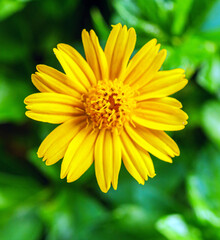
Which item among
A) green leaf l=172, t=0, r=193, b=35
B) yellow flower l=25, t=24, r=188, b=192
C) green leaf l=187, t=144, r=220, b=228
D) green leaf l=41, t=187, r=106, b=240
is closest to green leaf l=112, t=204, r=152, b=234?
green leaf l=41, t=187, r=106, b=240

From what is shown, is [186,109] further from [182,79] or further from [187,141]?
[182,79]

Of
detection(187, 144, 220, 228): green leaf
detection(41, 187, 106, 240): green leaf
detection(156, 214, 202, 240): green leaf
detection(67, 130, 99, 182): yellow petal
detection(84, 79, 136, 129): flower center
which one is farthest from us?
detection(41, 187, 106, 240): green leaf

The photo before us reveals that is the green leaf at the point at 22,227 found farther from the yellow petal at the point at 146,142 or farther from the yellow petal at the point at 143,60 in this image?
the yellow petal at the point at 143,60

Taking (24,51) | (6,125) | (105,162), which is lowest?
(6,125)

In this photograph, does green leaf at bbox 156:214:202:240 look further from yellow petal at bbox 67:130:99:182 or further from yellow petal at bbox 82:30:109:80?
yellow petal at bbox 82:30:109:80

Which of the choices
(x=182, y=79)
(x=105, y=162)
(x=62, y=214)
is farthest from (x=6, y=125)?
(x=182, y=79)
